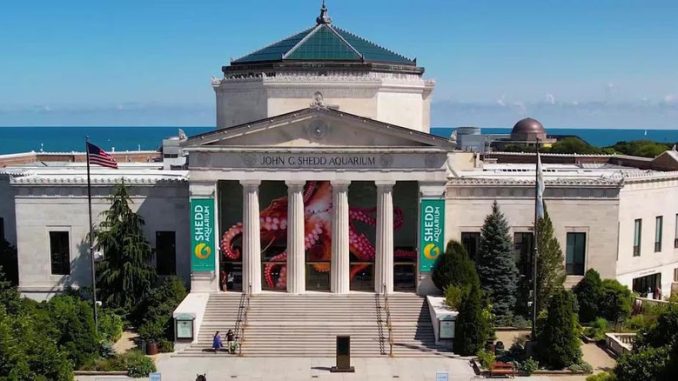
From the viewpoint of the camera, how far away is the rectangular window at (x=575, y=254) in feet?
156

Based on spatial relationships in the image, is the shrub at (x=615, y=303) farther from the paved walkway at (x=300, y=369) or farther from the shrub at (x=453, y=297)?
the paved walkway at (x=300, y=369)

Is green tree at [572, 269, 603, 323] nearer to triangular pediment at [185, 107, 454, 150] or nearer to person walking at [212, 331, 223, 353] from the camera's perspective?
triangular pediment at [185, 107, 454, 150]

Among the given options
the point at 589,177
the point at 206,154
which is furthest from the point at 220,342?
the point at 589,177

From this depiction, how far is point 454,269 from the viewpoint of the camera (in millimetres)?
42812

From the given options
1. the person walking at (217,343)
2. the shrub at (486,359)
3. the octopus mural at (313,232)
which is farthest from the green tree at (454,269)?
the person walking at (217,343)

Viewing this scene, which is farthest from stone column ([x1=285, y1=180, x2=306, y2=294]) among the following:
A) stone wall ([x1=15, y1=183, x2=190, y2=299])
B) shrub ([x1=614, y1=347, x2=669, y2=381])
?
shrub ([x1=614, y1=347, x2=669, y2=381])

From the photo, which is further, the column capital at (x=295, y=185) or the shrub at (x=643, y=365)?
the column capital at (x=295, y=185)

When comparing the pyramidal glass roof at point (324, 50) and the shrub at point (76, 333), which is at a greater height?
A: the pyramidal glass roof at point (324, 50)

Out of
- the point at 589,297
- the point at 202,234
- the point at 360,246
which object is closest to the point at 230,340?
the point at 202,234

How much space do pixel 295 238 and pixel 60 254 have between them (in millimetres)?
15600

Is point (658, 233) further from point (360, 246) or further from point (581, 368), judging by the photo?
point (360, 246)

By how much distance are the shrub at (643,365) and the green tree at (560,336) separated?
8.57m

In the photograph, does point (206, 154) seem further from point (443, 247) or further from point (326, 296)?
point (443, 247)

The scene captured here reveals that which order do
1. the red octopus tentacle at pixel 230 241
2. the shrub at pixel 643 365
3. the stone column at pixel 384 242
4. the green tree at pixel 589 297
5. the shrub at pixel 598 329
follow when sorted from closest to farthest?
1. the shrub at pixel 643 365
2. the shrub at pixel 598 329
3. the stone column at pixel 384 242
4. the red octopus tentacle at pixel 230 241
5. the green tree at pixel 589 297
